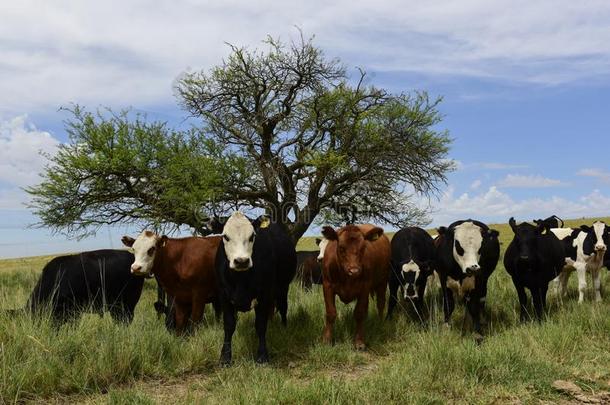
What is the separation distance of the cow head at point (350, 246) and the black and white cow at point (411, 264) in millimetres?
1189

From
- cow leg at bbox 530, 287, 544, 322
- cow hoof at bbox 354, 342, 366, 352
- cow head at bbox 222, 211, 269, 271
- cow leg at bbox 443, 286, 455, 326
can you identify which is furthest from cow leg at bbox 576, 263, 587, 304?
cow head at bbox 222, 211, 269, 271

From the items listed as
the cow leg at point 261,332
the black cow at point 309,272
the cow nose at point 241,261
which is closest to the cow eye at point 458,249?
the cow leg at point 261,332

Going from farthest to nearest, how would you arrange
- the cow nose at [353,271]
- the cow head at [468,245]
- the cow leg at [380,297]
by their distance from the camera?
the cow leg at [380,297], the cow head at [468,245], the cow nose at [353,271]

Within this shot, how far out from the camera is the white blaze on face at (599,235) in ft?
39.9

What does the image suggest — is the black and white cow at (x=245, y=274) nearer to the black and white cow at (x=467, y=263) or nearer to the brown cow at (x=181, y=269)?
the brown cow at (x=181, y=269)

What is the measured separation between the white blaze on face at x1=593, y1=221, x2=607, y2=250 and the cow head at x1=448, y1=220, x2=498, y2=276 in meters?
4.90

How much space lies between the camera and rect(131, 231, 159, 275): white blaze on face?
8445 mm

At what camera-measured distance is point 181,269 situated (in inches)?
341

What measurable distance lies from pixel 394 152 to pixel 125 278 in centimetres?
1572

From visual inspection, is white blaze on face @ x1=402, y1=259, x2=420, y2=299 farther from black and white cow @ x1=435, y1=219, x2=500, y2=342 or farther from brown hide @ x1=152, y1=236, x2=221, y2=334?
brown hide @ x1=152, y1=236, x2=221, y2=334

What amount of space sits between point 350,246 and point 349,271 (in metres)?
0.47

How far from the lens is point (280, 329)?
8852 millimetres

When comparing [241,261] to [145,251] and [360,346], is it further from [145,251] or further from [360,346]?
[360,346]

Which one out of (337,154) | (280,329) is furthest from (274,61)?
(280,329)
